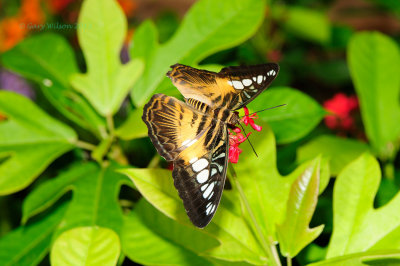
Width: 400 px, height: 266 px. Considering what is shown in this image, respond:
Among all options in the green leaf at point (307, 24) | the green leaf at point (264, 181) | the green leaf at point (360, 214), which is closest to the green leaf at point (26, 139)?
the green leaf at point (264, 181)

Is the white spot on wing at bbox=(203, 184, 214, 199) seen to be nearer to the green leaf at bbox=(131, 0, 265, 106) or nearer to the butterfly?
the butterfly

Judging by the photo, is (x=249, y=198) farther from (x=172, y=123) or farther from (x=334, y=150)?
(x=334, y=150)

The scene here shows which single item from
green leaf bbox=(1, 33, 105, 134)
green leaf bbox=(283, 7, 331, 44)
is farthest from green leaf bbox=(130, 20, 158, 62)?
green leaf bbox=(283, 7, 331, 44)

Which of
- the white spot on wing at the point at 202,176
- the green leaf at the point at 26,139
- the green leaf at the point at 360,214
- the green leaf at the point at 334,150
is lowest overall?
the green leaf at the point at 334,150

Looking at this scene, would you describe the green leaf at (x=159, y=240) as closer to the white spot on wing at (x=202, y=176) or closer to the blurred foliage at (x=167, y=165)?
the blurred foliage at (x=167, y=165)

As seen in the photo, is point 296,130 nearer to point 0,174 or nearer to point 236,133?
point 236,133

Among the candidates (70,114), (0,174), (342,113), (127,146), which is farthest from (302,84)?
(0,174)

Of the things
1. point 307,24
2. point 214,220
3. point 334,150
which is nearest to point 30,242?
point 214,220
